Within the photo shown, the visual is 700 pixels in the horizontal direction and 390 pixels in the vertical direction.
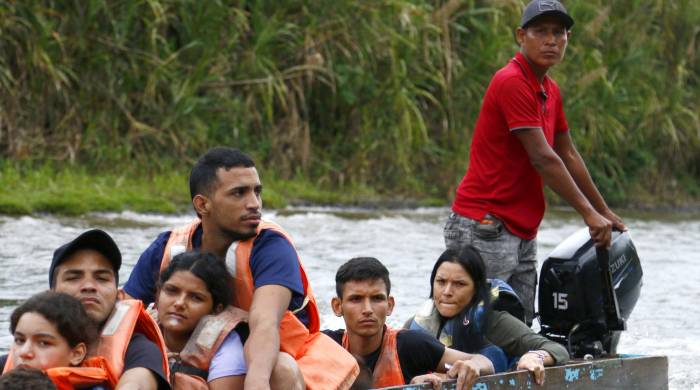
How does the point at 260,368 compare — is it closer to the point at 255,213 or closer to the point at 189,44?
the point at 255,213

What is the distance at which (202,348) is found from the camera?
12.1ft

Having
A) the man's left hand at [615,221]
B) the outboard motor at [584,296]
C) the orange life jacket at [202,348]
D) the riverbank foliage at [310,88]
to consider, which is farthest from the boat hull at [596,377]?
the riverbank foliage at [310,88]

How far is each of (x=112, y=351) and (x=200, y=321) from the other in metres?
0.37

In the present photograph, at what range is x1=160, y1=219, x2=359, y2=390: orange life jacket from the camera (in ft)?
12.5

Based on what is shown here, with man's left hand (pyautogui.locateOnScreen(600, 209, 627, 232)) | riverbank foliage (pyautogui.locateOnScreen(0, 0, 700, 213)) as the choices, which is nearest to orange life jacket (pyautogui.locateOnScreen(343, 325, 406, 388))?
man's left hand (pyautogui.locateOnScreen(600, 209, 627, 232))

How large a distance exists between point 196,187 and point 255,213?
0.22 metres

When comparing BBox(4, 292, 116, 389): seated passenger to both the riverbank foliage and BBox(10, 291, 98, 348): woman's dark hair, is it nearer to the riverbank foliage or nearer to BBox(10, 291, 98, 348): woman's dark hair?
BBox(10, 291, 98, 348): woman's dark hair

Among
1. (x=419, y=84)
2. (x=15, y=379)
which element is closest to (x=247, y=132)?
(x=419, y=84)

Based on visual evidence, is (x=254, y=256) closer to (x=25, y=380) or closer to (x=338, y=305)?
(x=338, y=305)

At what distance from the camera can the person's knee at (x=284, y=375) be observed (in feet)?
11.9

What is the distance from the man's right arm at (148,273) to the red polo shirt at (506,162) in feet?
4.58

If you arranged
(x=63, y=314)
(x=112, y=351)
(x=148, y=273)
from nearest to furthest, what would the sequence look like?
(x=63, y=314) → (x=112, y=351) → (x=148, y=273)

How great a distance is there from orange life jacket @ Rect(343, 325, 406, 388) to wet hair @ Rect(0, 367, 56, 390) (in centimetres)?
140

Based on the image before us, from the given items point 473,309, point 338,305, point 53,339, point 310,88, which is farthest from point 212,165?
point 310,88
